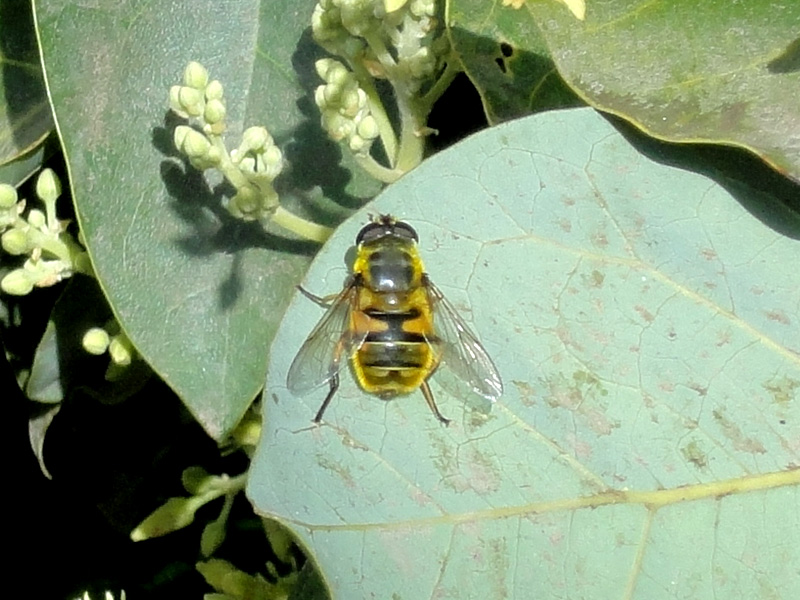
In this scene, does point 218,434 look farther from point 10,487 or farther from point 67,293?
point 10,487

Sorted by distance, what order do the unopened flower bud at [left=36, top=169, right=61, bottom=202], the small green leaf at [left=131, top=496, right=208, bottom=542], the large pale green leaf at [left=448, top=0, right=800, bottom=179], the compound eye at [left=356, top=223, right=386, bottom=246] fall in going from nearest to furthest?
the large pale green leaf at [left=448, top=0, right=800, bottom=179], the compound eye at [left=356, top=223, right=386, bottom=246], the unopened flower bud at [left=36, top=169, right=61, bottom=202], the small green leaf at [left=131, top=496, right=208, bottom=542]

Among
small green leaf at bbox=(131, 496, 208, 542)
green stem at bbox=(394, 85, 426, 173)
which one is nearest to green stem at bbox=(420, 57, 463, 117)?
green stem at bbox=(394, 85, 426, 173)

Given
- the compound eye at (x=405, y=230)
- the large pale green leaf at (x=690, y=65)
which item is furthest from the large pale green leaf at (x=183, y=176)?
the large pale green leaf at (x=690, y=65)

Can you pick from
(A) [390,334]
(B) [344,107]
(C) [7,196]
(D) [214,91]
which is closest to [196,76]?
(D) [214,91]

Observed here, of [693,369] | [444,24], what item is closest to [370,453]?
[693,369]

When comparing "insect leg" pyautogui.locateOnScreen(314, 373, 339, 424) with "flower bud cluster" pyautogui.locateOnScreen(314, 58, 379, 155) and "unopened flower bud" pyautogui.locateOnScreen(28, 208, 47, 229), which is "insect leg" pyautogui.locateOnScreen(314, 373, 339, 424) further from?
"unopened flower bud" pyautogui.locateOnScreen(28, 208, 47, 229)

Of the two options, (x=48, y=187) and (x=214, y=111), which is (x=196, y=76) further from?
(x=48, y=187)
